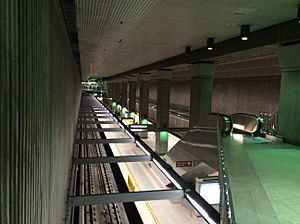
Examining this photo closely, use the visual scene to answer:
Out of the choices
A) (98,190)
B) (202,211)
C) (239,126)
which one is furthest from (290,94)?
(98,190)

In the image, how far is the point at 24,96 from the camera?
174cm

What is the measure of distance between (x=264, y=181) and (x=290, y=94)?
377 cm

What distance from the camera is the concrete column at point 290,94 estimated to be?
274 inches

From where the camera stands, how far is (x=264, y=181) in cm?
443

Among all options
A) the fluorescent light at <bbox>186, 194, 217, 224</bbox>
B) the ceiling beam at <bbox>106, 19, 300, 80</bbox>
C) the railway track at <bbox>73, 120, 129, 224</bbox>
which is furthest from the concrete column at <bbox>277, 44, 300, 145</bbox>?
the railway track at <bbox>73, 120, 129, 224</bbox>

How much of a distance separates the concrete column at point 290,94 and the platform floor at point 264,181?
1.33ft

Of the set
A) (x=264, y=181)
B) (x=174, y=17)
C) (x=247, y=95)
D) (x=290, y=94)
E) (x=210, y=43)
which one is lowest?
(x=264, y=181)

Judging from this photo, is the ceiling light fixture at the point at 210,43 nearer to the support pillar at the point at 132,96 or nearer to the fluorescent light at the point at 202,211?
the fluorescent light at the point at 202,211

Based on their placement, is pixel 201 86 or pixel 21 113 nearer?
pixel 21 113

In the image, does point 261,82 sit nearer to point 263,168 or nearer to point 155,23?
point 155,23

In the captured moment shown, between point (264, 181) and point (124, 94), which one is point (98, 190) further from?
point (124, 94)

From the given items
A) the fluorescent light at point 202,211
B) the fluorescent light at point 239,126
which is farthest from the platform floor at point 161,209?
the fluorescent light at point 202,211

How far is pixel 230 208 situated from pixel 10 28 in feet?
6.91

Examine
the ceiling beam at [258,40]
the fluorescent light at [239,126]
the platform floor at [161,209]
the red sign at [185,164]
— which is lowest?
the platform floor at [161,209]
